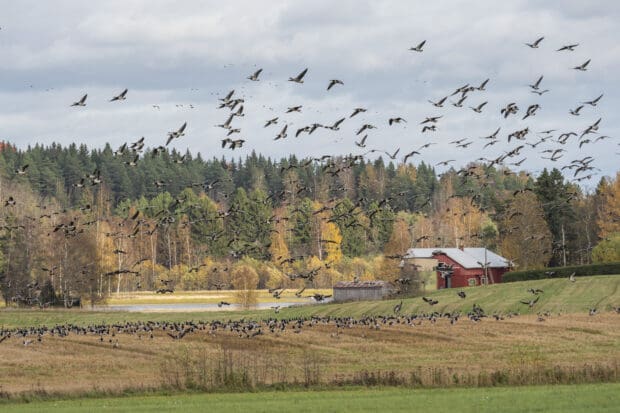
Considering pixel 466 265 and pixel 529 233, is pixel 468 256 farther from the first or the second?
pixel 529 233

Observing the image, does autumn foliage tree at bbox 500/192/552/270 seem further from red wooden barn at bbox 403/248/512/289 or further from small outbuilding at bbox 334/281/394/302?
small outbuilding at bbox 334/281/394/302

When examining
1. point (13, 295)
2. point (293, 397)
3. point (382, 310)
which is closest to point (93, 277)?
point (13, 295)

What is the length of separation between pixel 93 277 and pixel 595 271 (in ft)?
185

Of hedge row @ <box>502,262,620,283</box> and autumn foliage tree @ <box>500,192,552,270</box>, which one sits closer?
hedge row @ <box>502,262,620,283</box>

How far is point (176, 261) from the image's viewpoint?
567 feet

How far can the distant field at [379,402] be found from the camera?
1318 inches

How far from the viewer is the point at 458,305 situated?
294 ft

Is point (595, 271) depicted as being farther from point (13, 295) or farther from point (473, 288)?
point (13, 295)

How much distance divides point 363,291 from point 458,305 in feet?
67.7

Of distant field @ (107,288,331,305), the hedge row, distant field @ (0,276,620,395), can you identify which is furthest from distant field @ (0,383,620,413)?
distant field @ (107,288,331,305)

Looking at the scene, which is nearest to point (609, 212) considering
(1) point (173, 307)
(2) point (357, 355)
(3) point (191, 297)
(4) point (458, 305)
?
(4) point (458, 305)

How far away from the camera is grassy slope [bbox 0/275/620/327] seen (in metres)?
83.8

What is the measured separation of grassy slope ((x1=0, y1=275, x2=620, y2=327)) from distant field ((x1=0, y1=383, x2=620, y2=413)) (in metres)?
43.6

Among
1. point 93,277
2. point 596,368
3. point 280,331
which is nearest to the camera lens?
point 596,368
